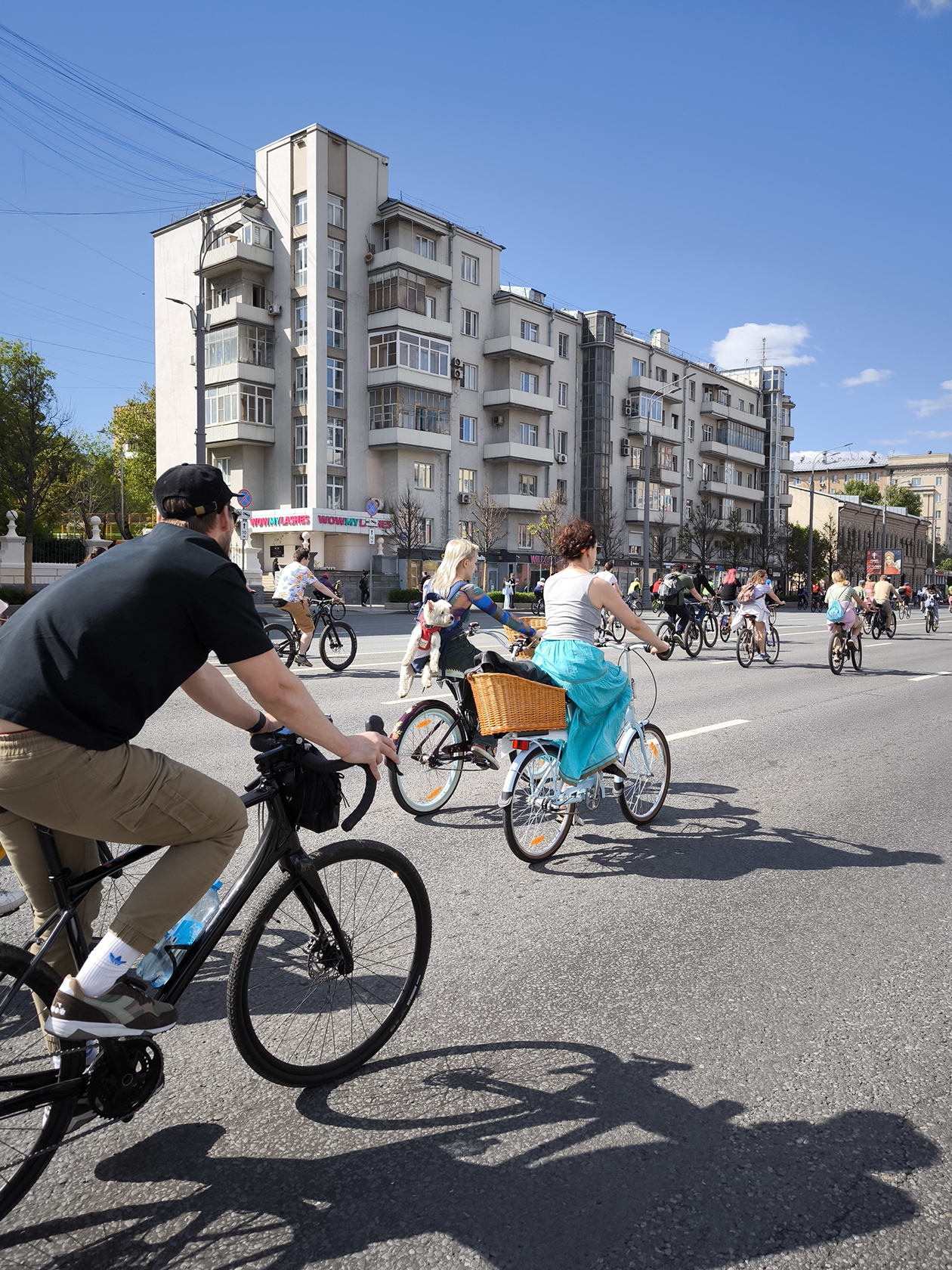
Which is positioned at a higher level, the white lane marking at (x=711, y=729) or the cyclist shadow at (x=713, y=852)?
the white lane marking at (x=711, y=729)

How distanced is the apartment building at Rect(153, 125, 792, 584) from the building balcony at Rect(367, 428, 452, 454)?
0.33 ft

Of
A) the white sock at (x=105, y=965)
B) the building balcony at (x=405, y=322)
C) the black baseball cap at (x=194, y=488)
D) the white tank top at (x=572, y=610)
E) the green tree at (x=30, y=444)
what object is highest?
the building balcony at (x=405, y=322)

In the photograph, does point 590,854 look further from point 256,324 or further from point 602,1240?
point 256,324

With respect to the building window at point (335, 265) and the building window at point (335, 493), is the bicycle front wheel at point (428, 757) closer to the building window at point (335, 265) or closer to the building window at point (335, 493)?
the building window at point (335, 493)

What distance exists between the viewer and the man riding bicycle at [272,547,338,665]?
12.7 metres

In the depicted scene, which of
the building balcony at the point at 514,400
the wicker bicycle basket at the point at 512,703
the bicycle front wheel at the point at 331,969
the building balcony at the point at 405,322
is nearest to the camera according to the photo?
the bicycle front wheel at the point at 331,969

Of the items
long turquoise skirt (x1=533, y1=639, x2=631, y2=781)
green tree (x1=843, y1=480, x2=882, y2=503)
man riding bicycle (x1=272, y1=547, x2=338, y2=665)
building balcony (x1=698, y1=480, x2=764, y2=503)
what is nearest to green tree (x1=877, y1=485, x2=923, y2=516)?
green tree (x1=843, y1=480, x2=882, y2=503)

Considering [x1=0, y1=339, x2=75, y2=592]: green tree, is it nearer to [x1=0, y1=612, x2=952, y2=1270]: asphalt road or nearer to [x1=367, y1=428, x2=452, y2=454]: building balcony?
[x1=367, y1=428, x2=452, y2=454]: building balcony

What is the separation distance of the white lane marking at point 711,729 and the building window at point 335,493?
40536mm

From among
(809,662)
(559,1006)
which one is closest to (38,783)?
(559,1006)

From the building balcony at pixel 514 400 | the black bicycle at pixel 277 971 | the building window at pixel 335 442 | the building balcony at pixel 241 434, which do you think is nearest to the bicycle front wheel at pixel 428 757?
the black bicycle at pixel 277 971

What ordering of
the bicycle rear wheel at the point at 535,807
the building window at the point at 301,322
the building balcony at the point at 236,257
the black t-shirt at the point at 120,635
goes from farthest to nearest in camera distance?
the building window at the point at 301,322, the building balcony at the point at 236,257, the bicycle rear wheel at the point at 535,807, the black t-shirt at the point at 120,635

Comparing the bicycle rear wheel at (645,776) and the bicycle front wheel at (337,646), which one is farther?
the bicycle front wheel at (337,646)

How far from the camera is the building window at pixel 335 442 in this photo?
48562 millimetres
